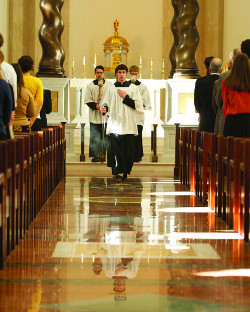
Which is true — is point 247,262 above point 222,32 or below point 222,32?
below

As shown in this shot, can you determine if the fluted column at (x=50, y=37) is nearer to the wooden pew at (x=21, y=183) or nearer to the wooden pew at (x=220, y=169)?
the wooden pew at (x=220, y=169)

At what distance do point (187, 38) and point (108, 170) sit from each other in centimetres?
369

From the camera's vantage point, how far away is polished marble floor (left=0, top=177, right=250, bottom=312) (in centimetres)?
450

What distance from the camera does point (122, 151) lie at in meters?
11.2

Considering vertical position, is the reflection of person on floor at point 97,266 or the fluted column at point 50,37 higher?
the fluted column at point 50,37

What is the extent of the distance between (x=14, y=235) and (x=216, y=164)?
2.90 metres

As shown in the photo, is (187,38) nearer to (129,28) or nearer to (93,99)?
(93,99)

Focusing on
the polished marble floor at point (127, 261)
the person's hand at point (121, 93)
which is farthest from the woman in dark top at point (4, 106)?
the person's hand at point (121, 93)

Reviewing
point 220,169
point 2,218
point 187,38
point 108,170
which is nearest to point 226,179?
point 220,169

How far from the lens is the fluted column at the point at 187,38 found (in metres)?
14.8

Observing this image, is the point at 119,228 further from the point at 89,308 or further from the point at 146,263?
the point at 89,308

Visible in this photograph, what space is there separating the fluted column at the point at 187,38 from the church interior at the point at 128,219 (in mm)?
20

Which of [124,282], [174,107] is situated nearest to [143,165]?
[174,107]

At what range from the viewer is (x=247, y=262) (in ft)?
18.3
